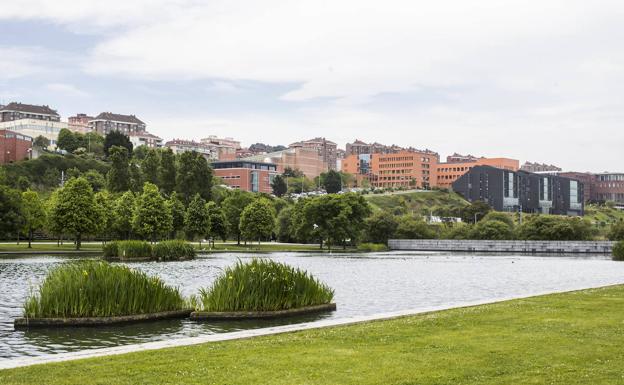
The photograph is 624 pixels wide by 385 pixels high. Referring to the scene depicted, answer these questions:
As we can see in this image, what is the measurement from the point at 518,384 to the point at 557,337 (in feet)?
19.5

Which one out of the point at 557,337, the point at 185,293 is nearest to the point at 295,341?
the point at 557,337

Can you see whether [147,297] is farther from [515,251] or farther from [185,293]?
[515,251]

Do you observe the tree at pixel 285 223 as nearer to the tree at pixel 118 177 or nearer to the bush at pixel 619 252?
the tree at pixel 118 177

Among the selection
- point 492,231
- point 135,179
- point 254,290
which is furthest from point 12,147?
point 254,290

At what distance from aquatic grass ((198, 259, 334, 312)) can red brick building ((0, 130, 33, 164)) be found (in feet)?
503

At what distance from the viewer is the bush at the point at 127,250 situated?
245 ft

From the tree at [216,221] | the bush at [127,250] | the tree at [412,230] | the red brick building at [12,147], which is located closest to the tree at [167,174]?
the tree at [216,221]

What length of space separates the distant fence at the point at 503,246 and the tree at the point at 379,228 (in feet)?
6.59

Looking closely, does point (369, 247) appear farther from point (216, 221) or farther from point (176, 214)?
point (176, 214)

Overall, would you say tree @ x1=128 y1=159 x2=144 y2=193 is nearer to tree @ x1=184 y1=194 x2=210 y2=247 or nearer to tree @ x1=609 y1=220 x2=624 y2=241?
tree @ x1=184 y1=194 x2=210 y2=247

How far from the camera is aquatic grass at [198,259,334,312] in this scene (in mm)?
26938

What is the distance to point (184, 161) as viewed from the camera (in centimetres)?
14112

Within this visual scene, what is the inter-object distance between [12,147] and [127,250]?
109m

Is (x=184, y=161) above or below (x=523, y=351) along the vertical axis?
above
